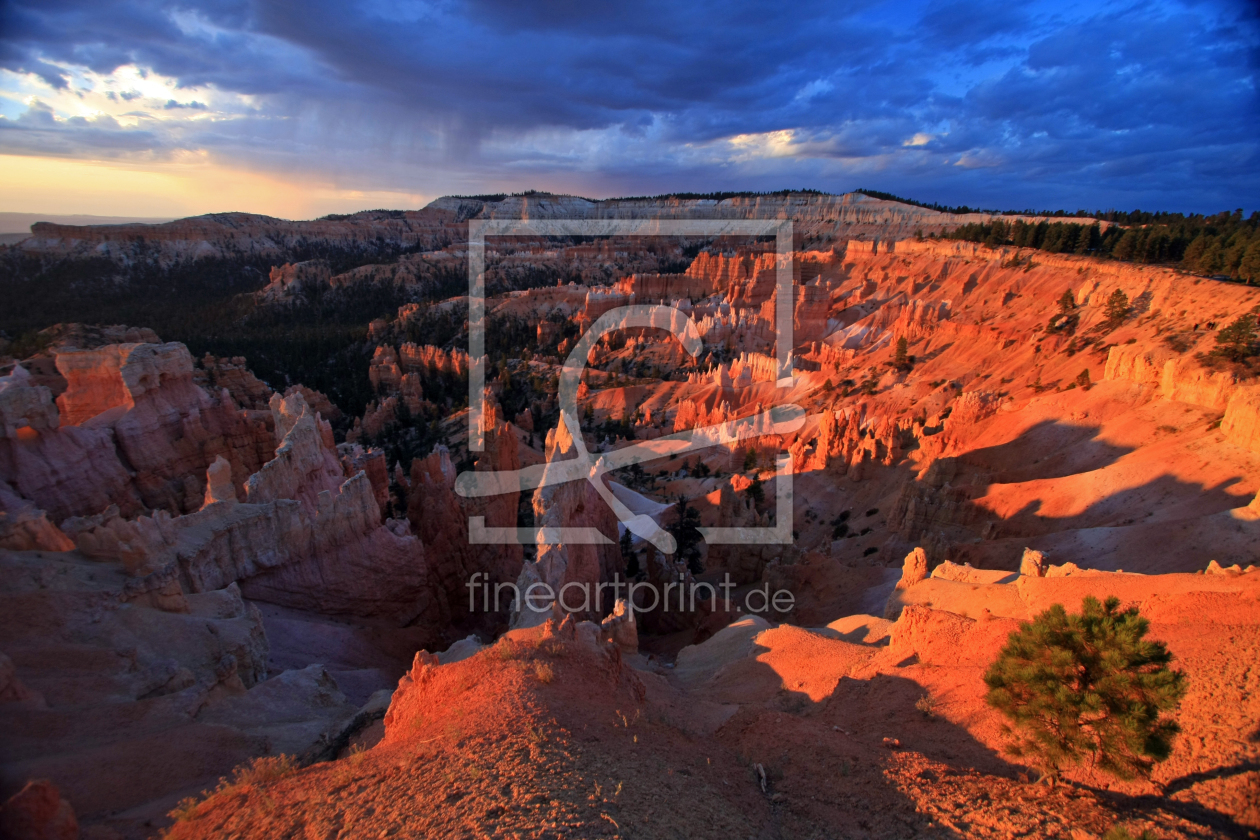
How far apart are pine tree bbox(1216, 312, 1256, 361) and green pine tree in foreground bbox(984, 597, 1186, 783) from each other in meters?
26.4

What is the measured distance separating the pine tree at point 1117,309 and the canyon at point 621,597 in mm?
288

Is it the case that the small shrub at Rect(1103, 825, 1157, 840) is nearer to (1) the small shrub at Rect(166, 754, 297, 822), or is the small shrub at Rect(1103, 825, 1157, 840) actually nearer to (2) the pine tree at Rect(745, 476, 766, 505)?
(1) the small shrub at Rect(166, 754, 297, 822)

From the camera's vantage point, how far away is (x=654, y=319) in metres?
86.3

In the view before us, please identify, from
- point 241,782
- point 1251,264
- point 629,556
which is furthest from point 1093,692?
point 1251,264

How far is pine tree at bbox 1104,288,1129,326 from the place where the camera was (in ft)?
127

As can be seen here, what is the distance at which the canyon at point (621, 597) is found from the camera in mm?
6637

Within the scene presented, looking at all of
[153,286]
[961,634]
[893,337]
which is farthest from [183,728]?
[153,286]

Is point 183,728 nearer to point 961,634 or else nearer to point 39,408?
point 961,634

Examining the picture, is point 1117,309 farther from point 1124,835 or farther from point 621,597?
point 1124,835

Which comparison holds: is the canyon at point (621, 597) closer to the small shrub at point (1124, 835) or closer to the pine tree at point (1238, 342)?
the pine tree at point (1238, 342)

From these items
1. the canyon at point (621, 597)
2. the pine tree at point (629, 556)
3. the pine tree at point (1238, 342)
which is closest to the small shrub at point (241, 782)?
the canyon at point (621, 597)

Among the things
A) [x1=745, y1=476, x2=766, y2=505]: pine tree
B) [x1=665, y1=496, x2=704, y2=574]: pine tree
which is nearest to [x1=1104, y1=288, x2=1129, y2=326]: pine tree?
[x1=745, y1=476, x2=766, y2=505]: pine tree

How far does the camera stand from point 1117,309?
39.6 m

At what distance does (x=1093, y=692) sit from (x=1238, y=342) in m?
27.4
